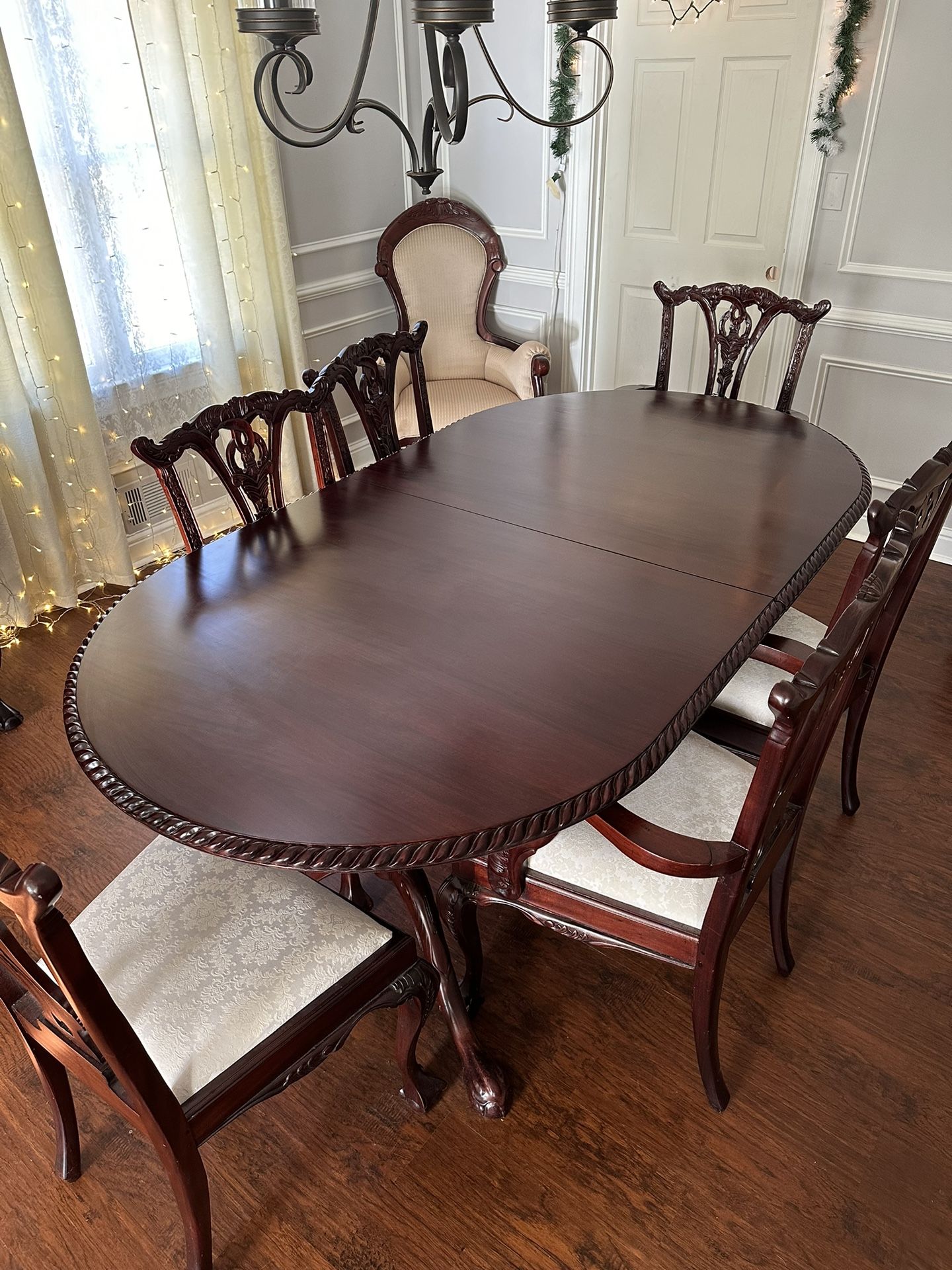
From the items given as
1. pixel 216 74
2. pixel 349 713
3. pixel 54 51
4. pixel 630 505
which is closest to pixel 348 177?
pixel 216 74

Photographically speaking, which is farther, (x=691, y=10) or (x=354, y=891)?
(x=691, y=10)

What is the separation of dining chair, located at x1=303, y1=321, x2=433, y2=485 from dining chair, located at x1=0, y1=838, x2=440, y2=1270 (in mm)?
1097

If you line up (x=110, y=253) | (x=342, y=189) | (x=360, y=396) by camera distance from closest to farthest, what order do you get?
(x=360, y=396) → (x=110, y=253) → (x=342, y=189)

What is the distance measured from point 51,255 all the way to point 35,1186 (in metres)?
2.40

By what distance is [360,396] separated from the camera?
2.27 meters

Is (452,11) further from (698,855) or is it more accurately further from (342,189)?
(342,189)

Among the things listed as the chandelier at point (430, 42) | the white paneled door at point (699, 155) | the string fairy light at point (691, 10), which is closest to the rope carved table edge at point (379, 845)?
the chandelier at point (430, 42)

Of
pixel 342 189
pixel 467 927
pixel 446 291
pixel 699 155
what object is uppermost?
pixel 699 155

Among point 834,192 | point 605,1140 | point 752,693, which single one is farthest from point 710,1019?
point 834,192

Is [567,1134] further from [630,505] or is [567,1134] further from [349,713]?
[630,505]

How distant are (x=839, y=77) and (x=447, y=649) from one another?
8.17 feet

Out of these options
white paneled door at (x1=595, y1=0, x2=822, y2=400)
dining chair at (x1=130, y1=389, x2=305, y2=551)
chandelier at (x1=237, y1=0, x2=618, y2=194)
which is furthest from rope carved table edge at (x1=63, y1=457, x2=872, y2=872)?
white paneled door at (x1=595, y1=0, x2=822, y2=400)

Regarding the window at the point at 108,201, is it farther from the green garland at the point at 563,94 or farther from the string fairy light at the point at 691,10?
the string fairy light at the point at 691,10

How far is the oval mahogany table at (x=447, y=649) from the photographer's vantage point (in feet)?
3.92
